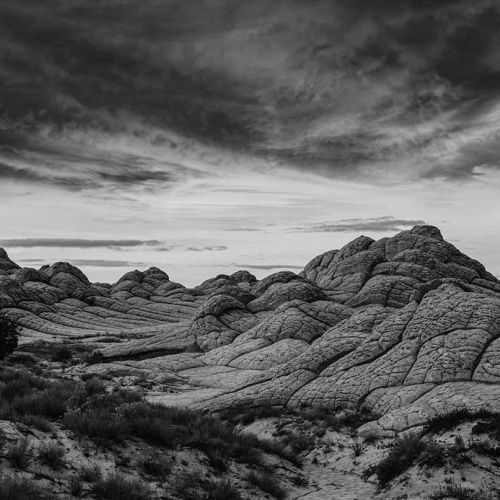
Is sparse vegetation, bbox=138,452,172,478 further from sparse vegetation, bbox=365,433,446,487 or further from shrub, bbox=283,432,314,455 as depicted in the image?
shrub, bbox=283,432,314,455

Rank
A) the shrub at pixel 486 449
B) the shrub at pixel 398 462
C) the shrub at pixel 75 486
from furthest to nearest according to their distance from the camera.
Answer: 1. the shrub at pixel 398 462
2. the shrub at pixel 486 449
3. the shrub at pixel 75 486

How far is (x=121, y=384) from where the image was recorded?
32531 mm

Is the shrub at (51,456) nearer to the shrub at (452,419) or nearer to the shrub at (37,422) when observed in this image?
the shrub at (37,422)

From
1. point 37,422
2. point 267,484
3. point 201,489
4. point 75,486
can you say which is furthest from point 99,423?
point 267,484

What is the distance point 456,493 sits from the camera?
12.1 m

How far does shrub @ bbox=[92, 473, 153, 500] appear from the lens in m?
11.2

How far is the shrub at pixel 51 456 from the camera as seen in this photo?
12.0 m

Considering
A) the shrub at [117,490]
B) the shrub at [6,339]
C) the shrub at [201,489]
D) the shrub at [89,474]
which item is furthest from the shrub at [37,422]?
the shrub at [6,339]

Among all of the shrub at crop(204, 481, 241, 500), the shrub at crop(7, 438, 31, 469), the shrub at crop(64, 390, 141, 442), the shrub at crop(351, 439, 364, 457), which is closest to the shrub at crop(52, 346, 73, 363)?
the shrub at crop(64, 390, 141, 442)

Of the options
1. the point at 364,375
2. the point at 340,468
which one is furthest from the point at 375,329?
the point at 340,468

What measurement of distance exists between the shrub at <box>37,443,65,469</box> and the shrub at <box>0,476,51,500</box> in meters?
1.19

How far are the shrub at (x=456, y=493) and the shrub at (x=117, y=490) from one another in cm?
734

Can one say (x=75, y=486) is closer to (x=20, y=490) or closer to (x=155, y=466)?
(x=20, y=490)

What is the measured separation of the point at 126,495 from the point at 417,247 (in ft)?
225
